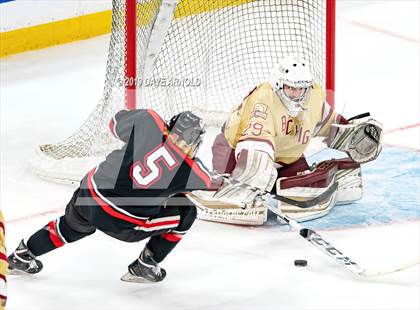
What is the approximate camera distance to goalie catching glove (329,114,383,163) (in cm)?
523

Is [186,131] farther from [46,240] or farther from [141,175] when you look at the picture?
[46,240]

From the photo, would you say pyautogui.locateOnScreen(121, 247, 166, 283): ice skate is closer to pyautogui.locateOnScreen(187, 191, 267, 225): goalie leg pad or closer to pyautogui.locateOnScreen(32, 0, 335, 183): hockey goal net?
pyautogui.locateOnScreen(187, 191, 267, 225): goalie leg pad

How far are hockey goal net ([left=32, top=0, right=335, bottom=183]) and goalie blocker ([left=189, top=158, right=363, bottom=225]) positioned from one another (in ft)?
1.60

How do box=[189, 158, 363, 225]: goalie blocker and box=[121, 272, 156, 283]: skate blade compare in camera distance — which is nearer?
box=[121, 272, 156, 283]: skate blade

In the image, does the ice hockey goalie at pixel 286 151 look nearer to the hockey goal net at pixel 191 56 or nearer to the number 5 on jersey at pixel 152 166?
the hockey goal net at pixel 191 56

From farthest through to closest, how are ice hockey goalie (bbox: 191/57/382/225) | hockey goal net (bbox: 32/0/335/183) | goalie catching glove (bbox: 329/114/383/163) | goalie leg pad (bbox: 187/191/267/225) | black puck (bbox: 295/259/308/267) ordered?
1. hockey goal net (bbox: 32/0/335/183)
2. goalie catching glove (bbox: 329/114/383/163)
3. goalie leg pad (bbox: 187/191/267/225)
4. ice hockey goalie (bbox: 191/57/382/225)
5. black puck (bbox: 295/259/308/267)

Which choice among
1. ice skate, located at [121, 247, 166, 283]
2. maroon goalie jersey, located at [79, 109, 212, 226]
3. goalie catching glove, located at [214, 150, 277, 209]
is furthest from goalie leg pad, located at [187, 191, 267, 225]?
maroon goalie jersey, located at [79, 109, 212, 226]

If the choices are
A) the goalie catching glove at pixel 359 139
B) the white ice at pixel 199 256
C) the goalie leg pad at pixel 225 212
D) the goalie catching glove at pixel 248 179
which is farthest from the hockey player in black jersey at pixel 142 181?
the goalie catching glove at pixel 359 139

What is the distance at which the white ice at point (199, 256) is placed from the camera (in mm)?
4531

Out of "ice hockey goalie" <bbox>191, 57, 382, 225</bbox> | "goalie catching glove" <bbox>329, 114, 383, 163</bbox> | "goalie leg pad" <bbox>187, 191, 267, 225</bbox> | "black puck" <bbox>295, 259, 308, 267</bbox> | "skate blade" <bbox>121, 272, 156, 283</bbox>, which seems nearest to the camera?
"skate blade" <bbox>121, 272, 156, 283</bbox>

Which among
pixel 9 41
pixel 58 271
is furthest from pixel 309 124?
pixel 9 41

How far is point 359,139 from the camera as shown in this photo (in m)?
5.23

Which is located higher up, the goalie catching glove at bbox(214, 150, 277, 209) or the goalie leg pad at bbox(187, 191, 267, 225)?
the goalie catching glove at bbox(214, 150, 277, 209)

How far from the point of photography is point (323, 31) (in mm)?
5770
